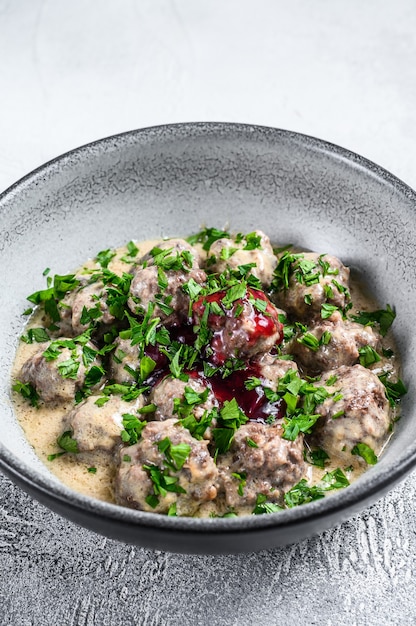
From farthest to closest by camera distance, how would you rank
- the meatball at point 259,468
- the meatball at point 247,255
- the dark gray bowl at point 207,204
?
1. the dark gray bowl at point 207,204
2. the meatball at point 247,255
3. the meatball at point 259,468

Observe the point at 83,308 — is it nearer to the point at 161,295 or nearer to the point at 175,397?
the point at 161,295

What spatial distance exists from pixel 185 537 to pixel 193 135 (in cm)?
303

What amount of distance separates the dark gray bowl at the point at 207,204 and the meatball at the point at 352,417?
0.91 feet

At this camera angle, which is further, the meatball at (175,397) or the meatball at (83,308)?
the meatball at (83,308)

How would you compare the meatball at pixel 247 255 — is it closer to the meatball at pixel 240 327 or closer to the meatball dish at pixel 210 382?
the meatball dish at pixel 210 382

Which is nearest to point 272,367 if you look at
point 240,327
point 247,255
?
point 240,327

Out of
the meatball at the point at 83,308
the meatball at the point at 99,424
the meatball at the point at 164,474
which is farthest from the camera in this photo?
the meatball at the point at 83,308

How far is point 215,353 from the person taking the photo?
15.3 feet

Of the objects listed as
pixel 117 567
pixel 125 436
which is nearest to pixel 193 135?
pixel 125 436

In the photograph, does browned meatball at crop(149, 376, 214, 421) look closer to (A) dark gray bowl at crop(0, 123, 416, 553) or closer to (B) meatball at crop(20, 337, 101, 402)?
(B) meatball at crop(20, 337, 101, 402)

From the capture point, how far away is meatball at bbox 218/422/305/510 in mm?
4250

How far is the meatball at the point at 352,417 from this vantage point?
4441 mm

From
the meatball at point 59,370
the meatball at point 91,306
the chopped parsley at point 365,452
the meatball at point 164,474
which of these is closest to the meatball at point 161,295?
the meatball at point 91,306

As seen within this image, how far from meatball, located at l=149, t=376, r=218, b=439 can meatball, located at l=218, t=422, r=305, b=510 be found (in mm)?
194
